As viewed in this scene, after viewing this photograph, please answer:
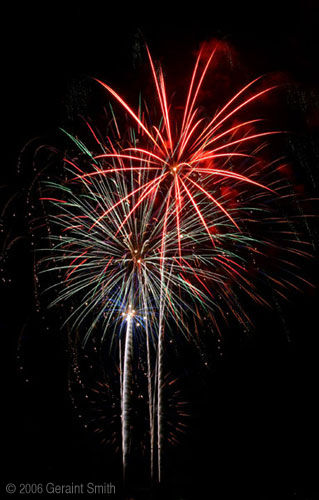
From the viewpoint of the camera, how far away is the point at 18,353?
37.1 ft

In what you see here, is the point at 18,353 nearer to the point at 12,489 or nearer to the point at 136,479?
the point at 12,489

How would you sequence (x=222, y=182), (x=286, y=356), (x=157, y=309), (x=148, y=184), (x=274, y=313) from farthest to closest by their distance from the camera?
(x=286, y=356), (x=274, y=313), (x=157, y=309), (x=222, y=182), (x=148, y=184)

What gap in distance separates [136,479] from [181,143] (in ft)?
43.9

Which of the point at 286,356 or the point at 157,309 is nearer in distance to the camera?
the point at 157,309

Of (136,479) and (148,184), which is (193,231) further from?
(136,479)

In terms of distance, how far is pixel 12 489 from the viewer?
29.1 ft

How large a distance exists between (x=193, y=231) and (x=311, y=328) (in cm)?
729

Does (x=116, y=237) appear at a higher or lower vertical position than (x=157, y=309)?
higher

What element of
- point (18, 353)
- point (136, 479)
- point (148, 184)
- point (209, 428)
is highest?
point (148, 184)

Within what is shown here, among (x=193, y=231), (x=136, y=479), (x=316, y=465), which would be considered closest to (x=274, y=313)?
(x=316, y=465)

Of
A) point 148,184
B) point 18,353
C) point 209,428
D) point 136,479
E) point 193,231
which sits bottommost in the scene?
point 136,479

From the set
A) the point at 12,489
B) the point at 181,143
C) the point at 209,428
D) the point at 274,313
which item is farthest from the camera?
the point at 209,428

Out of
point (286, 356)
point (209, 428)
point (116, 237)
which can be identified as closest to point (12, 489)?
point (116, 237)

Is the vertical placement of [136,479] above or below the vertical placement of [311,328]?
below
